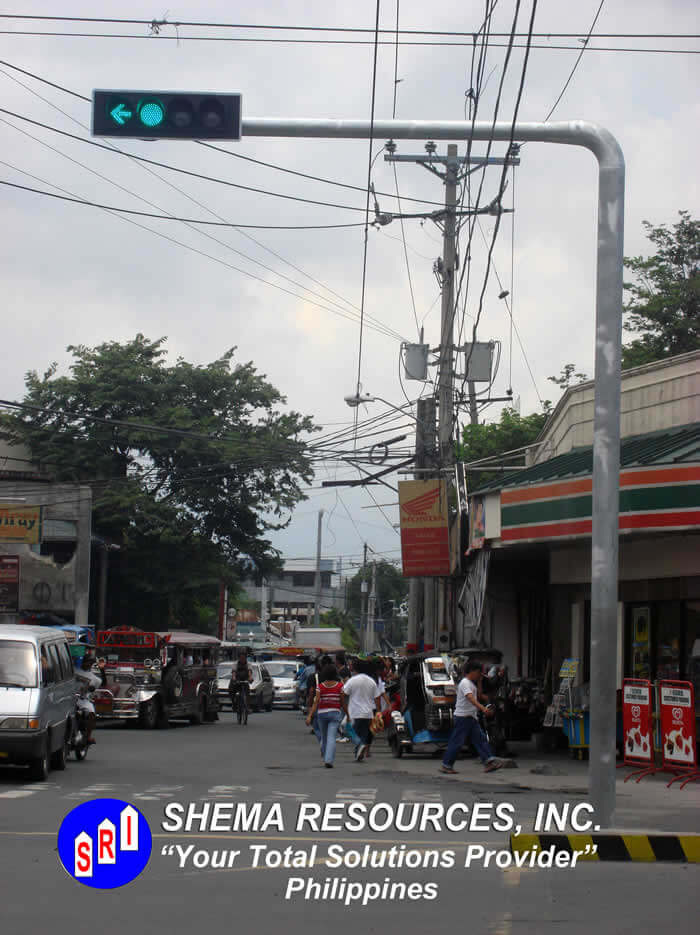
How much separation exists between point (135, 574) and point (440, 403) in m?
22.3

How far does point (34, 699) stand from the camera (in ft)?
52.3

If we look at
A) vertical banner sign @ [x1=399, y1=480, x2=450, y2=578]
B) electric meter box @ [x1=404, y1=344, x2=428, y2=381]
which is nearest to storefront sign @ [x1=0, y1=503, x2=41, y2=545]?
electric meter box @ [x1=404, y1=344, x2=428, y2=381]

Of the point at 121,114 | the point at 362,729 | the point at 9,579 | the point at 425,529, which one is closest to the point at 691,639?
the point at 362,729

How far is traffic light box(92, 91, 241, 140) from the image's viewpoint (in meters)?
10.4

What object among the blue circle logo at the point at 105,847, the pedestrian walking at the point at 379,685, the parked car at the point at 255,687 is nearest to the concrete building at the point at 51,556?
the parked car at the point at 255,687

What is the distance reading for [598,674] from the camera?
445 inches

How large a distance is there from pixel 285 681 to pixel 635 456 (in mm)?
31025

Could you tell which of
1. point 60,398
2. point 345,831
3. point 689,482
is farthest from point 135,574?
point 345,831

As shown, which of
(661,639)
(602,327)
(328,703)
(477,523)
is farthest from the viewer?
(477,523)

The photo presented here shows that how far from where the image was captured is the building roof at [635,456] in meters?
17.9

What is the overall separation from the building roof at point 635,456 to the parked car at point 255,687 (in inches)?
804

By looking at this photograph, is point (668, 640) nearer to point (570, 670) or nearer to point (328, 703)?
point (570, 670)

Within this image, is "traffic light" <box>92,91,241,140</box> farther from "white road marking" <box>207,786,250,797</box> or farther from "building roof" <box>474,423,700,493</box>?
"building roof" <box>474,423,700,493</box>

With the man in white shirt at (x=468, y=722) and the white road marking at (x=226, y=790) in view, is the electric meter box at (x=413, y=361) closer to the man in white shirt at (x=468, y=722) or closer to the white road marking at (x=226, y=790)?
the man in white shirt at (x=468, y=722)
